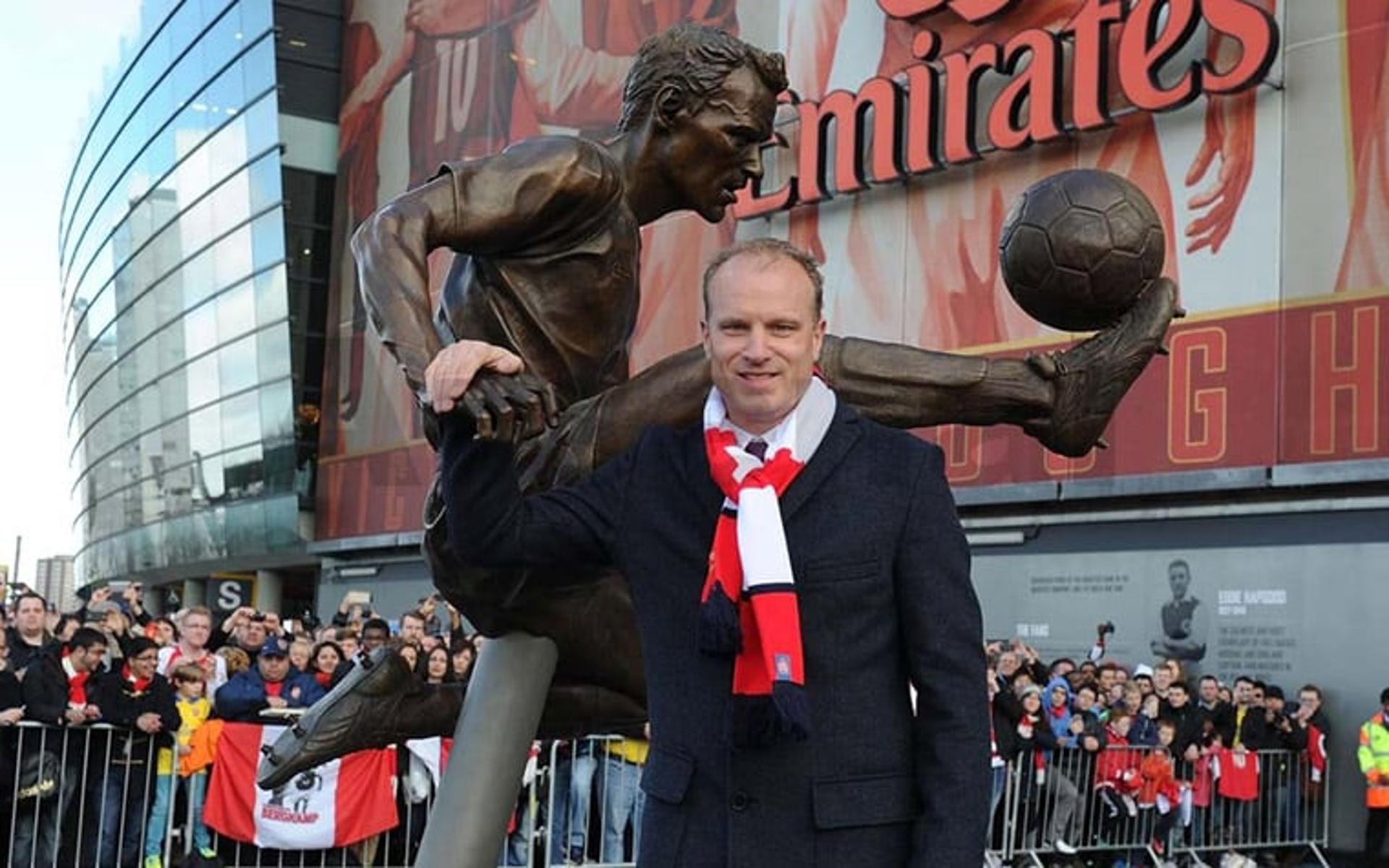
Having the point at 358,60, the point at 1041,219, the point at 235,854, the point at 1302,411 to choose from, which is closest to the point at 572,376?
the point at 1041,219

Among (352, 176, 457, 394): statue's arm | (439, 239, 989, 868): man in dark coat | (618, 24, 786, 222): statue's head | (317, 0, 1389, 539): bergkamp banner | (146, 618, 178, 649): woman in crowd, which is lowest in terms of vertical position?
(146, 618, 178, 649): woman in crowd

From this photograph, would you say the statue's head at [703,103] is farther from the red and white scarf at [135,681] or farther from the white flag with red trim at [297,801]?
the red and white scarf at [135,681]

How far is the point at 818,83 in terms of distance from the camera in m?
21.6

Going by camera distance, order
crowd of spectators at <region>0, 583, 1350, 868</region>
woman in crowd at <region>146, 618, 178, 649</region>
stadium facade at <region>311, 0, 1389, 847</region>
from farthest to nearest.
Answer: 1. stadium facade at <region>311, 0, 1389, 847</region>
2. woman in crowd at <region>146, 618, 178, 649</region>
3. crowd of spectators at <region>0, 583, 1350, 868</region>

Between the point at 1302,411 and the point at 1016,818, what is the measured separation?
6.05 meters

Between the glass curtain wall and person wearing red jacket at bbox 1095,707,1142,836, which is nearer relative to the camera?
person wearing red jacket at bbox 1095,707,1142,836

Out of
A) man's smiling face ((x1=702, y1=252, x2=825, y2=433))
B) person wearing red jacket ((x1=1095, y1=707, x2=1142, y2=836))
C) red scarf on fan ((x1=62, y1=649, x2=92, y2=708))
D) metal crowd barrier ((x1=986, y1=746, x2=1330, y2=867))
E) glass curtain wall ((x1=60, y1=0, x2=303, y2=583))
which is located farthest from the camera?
glass curtain wall ((x1=60, y1=0, x2=303, y2=583))

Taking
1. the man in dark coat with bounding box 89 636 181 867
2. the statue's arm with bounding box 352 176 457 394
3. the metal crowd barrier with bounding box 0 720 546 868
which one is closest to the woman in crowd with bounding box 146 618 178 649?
the man in dark coat with bounding box 89 636 181 867

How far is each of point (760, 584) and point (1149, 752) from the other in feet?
36.1

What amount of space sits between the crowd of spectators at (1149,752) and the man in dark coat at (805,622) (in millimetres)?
8831

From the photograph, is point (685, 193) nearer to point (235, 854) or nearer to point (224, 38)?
point (235, 854)

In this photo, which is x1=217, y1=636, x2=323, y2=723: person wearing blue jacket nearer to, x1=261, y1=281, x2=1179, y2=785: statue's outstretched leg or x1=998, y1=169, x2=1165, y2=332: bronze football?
x1=261, y1=281, x2=1179, y2=785: statue's outstretched leg

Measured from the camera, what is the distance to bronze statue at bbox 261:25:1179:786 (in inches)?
134

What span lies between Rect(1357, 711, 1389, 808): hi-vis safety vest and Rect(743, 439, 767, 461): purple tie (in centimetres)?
1209
